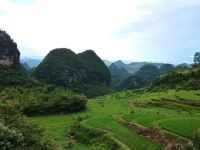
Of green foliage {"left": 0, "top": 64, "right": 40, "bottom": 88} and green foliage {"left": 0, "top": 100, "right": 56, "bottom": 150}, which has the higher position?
green foliage {"left": 0, "top": 64, "right": 40, "bottom": 88}

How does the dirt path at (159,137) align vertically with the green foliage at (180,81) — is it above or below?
below

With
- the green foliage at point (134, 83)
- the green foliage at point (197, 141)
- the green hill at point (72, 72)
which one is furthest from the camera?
the green foliage at point (134, 83)

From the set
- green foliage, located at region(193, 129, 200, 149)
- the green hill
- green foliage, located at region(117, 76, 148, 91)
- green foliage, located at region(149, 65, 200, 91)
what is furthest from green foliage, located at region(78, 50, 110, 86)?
green foliage, located at region(193, 129, 200, 149)

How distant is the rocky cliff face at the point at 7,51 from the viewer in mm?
101919

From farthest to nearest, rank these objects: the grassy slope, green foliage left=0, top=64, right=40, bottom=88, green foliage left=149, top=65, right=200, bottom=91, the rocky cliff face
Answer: the rocky cliff face, green foliage left=0, top=64, right=40, bottom=88, green foliage left=149, top=65, right=200, bottom=91, the grassy slope

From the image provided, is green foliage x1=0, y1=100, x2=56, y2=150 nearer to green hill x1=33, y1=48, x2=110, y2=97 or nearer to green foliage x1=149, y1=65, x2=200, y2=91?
green foliage x1=149, y1=65, x2=200, y2=91

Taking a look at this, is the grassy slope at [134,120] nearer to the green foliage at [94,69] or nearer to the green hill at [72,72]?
the green hill at [72,72]

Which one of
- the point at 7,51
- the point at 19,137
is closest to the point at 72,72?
the point at 7,51

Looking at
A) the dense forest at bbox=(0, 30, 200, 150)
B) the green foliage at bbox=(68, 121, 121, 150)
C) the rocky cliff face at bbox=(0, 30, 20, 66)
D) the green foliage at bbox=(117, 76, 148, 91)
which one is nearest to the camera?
the dense forest at bbox=(0, 30, 200, 150)

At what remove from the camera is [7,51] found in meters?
104

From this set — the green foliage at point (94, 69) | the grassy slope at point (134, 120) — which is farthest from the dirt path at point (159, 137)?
the green foliage at point (94, 69)

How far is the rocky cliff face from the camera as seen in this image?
334 feet

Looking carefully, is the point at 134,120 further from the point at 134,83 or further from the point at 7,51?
the point at 134,83

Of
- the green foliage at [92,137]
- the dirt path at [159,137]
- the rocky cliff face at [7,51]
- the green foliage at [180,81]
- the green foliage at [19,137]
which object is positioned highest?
the rocky cliff face at [7,51]
